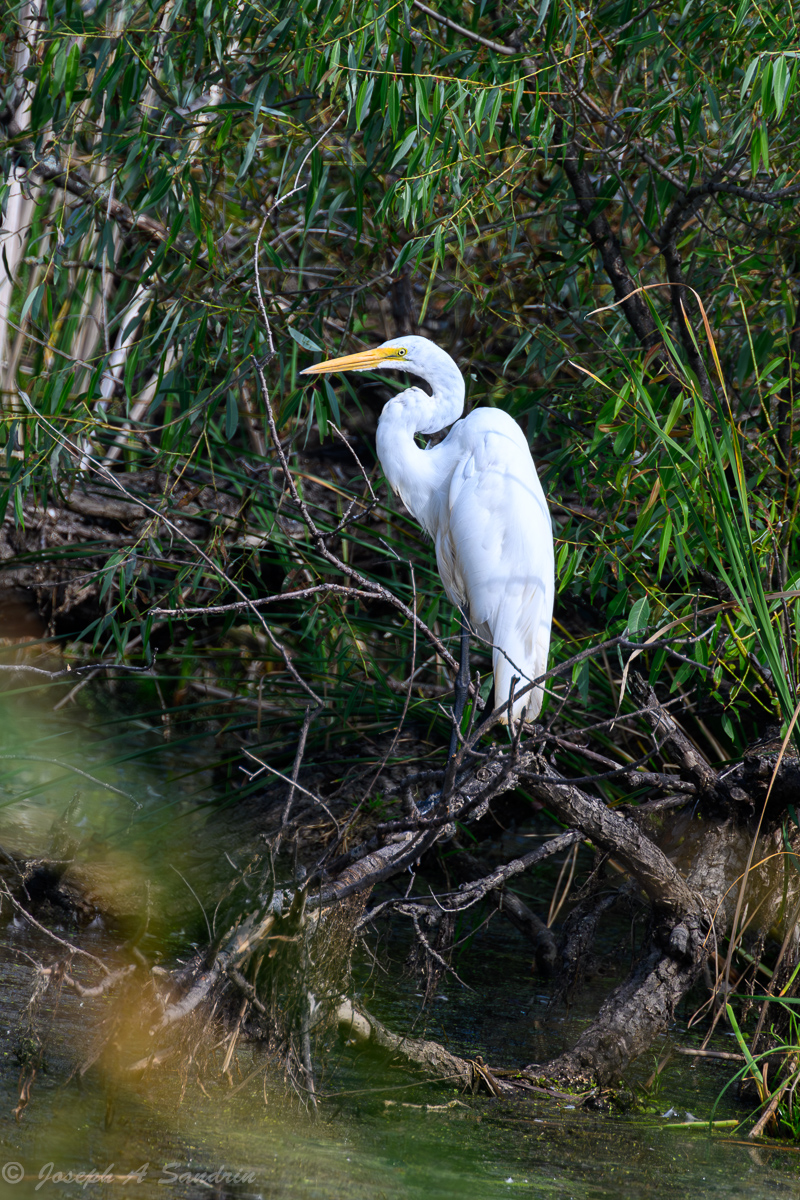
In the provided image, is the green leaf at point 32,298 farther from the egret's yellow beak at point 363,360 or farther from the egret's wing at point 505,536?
the egret's wing at point 505,536

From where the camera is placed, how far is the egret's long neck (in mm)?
3076

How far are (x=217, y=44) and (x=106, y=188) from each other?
19.4 inches

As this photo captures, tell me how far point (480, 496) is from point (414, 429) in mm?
303

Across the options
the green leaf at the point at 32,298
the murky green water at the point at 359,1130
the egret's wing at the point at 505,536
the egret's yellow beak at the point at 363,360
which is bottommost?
the murky green water at the point at 359,1130

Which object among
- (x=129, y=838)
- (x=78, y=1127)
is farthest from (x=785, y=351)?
(x=78, y=1127)

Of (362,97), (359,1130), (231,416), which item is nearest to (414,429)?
(231,416)

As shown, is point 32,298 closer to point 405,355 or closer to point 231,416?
point 231,416

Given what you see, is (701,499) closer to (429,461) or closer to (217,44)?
(429,461)

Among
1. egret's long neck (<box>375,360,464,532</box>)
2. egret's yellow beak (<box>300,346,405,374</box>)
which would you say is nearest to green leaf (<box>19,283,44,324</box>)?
egret's yellow beak (<box>300,346,405,374</box>)

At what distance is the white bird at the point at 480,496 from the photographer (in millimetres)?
2963

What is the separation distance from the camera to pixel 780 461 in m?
3.02

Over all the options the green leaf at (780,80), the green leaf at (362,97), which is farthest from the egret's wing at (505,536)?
the green leaf at (780,80)

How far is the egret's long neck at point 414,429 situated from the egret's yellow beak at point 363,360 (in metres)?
0.12

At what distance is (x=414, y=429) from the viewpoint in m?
3.10
